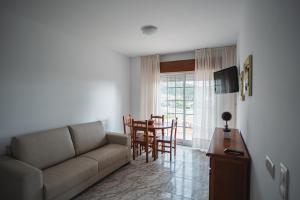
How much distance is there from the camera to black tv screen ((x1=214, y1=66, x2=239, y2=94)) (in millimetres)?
2855

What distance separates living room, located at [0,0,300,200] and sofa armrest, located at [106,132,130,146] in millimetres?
22

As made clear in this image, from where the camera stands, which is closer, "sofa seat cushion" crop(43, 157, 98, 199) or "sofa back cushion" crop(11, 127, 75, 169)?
"sofa seat cushion" crop(43, 157, 98, 199)

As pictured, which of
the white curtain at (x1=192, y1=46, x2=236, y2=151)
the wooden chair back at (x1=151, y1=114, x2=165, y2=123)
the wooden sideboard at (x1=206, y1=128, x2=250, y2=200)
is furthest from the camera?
the wooden chair back at (x1=151, y1=114, x2=165, y2=123)

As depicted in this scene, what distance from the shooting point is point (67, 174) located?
2205mm

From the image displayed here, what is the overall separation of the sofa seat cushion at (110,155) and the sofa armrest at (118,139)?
0.09 metres

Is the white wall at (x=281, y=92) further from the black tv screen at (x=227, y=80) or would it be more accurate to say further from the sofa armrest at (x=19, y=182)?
the sofa armrest at (x=19, y=182)

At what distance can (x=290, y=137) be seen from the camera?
679mm

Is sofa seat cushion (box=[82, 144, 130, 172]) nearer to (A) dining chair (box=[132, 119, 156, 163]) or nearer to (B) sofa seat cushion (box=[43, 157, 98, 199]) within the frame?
(B) sofa seat cushion (box=[43, 157, 98, 199])

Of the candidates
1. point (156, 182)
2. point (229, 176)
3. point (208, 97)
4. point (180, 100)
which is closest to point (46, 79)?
point (156, 182)

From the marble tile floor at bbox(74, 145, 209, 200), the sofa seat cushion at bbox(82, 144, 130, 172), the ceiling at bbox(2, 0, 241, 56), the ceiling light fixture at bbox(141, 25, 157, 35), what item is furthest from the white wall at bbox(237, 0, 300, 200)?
the sofa seat cushion at bbox(82, 144, 130, 172)

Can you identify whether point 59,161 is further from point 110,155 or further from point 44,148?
point 110,155

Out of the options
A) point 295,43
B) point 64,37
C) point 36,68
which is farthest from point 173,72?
point 295,43

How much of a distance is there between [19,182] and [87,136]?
4.76 feet

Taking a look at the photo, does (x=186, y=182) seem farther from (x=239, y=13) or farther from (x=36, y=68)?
(x=36, y=68)
